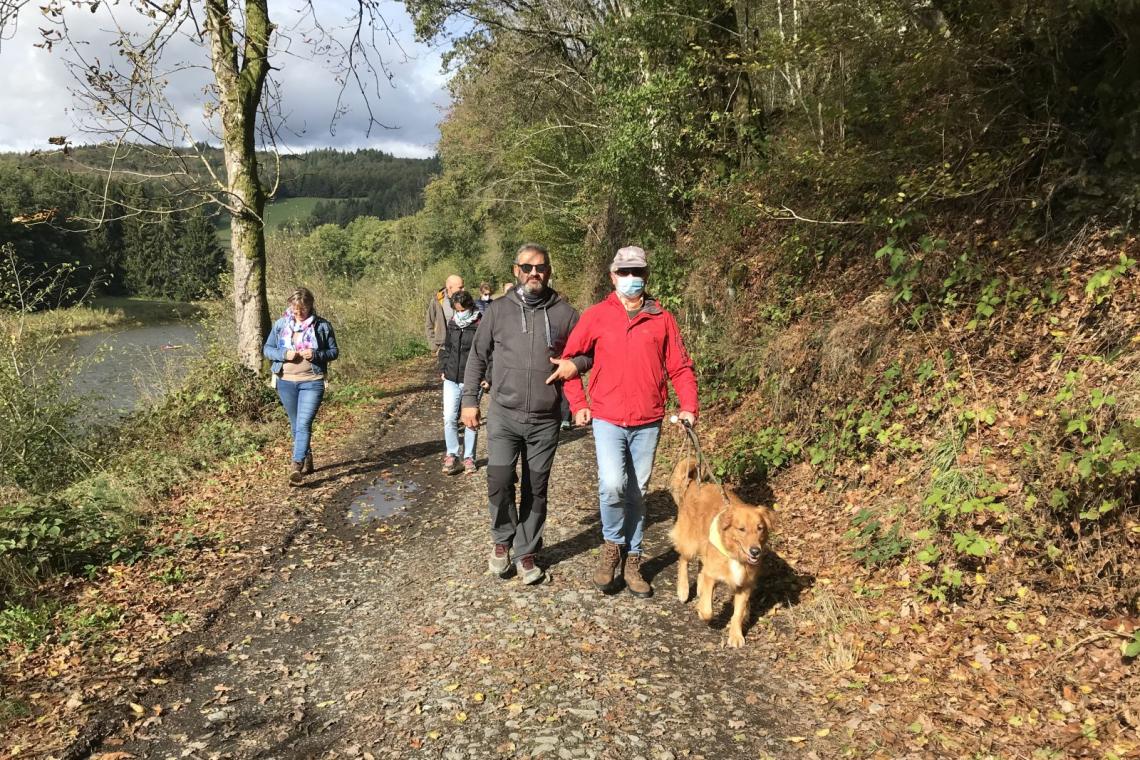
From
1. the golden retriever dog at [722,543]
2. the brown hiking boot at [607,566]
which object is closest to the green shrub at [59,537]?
the brown hiking boot at [607,566]

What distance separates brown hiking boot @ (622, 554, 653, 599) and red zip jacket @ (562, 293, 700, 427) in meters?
1.16

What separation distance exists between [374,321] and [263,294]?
9884 millimetres

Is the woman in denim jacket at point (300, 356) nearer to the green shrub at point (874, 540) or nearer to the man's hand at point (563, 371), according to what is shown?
the man's hand at point (563, 371)

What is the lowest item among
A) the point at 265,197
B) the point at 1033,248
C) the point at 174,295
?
the point at 174,295

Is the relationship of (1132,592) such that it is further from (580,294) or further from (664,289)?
(580,294)

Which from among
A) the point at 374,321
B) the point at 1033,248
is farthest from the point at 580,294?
the point at 1033,248

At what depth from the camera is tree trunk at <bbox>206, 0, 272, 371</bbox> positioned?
9727 mm

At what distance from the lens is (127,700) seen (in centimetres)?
362

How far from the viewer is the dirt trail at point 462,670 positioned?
332cm

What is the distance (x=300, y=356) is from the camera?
6.82 metres

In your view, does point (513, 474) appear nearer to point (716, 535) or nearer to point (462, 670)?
point (462, 670)

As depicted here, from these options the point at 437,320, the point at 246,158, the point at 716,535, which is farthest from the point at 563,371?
the point at 246,158

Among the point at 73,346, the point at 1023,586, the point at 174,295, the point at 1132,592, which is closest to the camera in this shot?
the point at 1132,592

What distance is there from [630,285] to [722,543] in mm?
1768
